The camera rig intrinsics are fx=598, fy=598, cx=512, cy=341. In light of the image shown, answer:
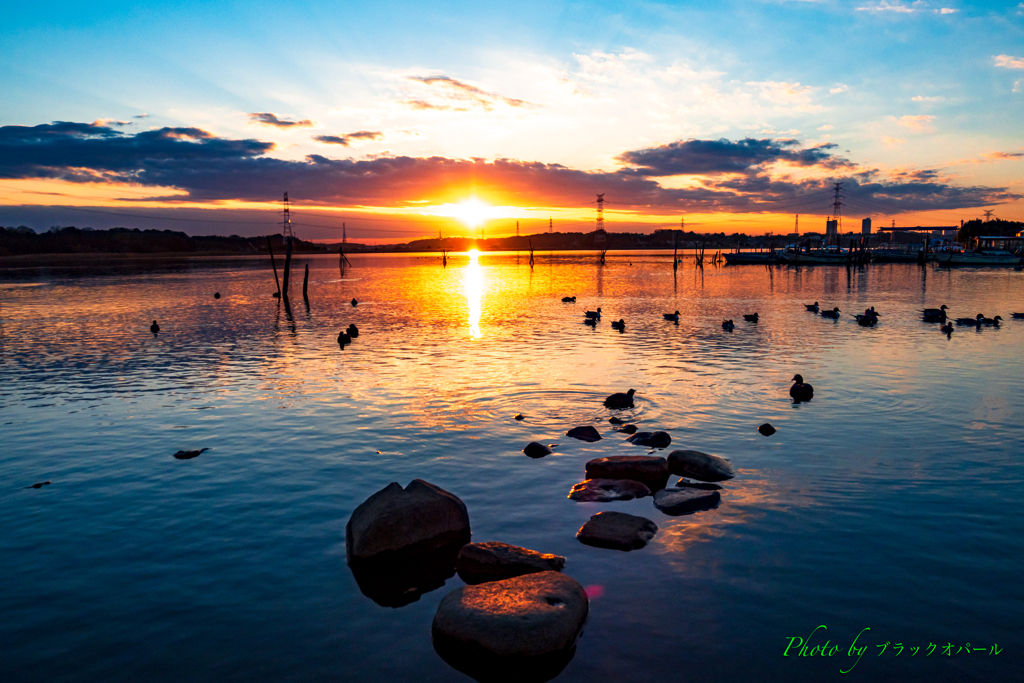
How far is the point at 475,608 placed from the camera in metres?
7.46

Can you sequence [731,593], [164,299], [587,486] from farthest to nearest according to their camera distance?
1. [164,299]
2. [587,486]
3. [731,593]

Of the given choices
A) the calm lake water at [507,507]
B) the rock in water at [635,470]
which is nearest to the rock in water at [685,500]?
the calm lake water at [507,507]

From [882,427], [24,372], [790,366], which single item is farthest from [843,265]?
[24,372]

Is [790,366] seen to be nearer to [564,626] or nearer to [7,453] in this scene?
[564,626]

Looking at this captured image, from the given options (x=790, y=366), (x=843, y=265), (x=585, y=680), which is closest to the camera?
(x=585, y=680)

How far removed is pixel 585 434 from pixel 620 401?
378 cm

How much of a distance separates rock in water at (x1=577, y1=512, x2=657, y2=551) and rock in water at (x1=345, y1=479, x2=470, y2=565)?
2121 mm

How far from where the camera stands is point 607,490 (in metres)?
11.9

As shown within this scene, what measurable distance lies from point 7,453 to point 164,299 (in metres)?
54.6

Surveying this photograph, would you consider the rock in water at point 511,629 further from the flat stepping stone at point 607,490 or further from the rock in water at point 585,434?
the rock in water at point 585,434

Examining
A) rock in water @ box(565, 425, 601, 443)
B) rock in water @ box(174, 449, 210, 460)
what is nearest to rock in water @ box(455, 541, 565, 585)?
rock in water @ box(565, 425, 601, 443)

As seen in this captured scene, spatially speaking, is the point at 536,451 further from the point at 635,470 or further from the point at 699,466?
the point at 699,466

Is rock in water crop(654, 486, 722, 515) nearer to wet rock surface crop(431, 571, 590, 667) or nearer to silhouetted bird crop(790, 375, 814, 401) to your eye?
wet rock surface crop(431, 571, 590, 667)

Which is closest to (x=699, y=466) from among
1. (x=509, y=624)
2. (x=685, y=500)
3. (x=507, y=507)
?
(x=685, y=500)
